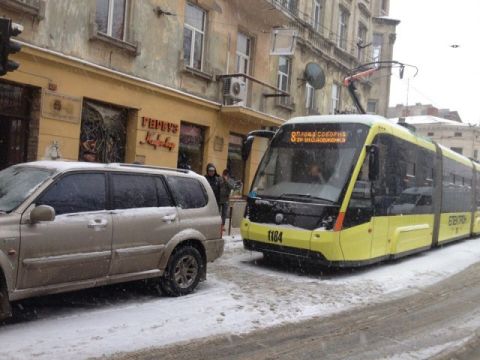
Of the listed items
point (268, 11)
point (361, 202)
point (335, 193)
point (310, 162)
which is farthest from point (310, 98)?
point (335, 193)

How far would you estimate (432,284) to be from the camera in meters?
9.38

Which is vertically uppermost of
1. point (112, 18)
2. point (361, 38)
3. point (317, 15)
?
point (361, 38)

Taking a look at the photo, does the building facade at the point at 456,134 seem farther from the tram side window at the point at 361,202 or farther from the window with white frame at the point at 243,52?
the tram side window at the point at 361,202

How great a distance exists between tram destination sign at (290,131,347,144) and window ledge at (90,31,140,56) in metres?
5.35

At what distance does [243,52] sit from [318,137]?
31.2 feet

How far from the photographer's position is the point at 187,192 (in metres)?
7.44

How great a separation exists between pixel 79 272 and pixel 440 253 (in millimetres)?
10468

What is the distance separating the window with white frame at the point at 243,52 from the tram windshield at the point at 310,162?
28.0ft

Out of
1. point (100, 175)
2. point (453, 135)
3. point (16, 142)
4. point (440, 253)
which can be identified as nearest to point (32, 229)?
point (100, 175)

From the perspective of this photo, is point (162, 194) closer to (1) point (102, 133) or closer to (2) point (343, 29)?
(1) point (102, 133)

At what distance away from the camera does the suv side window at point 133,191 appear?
6383 millimetres

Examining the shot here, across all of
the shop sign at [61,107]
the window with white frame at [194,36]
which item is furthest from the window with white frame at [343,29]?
the shop sign at [61,107]

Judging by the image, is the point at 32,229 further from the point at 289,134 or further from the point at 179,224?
the point at 289,134

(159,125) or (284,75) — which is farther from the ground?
(284,75)
